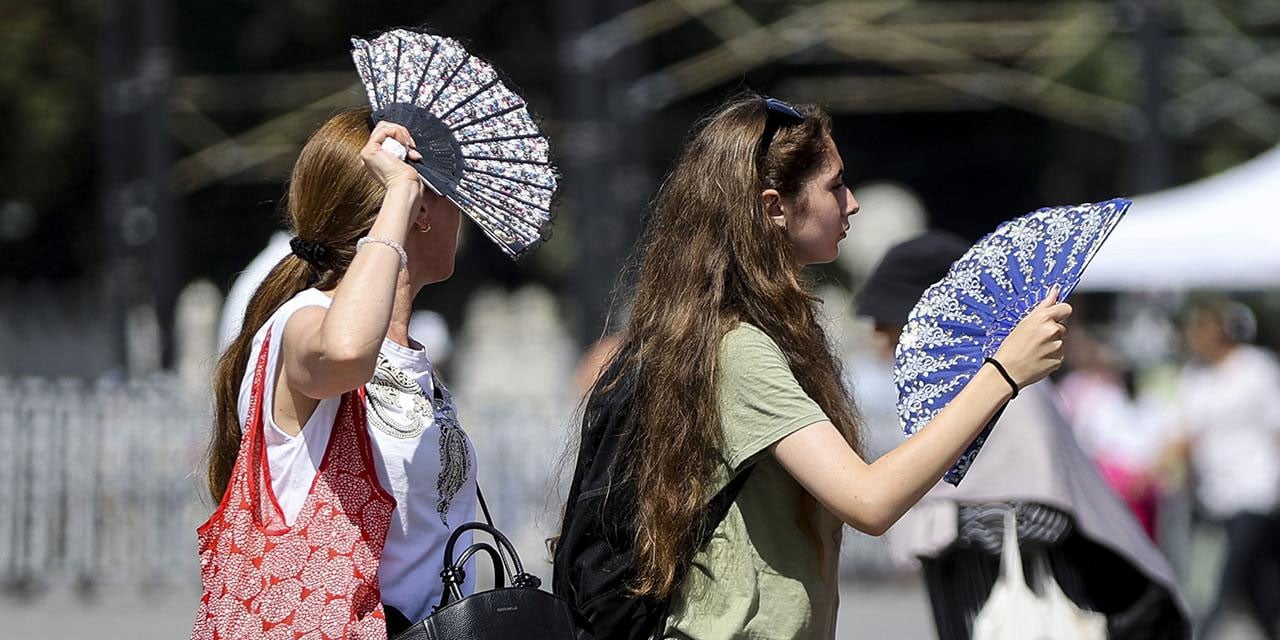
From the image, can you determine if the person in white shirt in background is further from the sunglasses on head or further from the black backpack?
the black backpack

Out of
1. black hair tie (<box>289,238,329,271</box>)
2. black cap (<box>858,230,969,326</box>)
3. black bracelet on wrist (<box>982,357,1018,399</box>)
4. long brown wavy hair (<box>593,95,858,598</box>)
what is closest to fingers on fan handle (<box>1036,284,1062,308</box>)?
black bracelet on wrist (<box>982,357,1018,399</box>)

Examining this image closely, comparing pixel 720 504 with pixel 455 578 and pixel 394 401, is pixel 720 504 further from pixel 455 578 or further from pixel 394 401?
pixel 394 401

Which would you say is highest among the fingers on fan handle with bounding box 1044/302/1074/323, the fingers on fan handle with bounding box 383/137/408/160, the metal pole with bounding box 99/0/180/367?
the metal pole with bounding box 99/0/180/367

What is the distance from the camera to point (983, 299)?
3100 mm

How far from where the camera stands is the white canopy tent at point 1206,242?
10180mm

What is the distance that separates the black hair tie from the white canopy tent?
306 inches

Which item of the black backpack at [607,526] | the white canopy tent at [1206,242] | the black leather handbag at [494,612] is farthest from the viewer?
the white canopy tent at [1206,242]

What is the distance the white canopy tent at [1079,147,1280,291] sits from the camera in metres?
10.2

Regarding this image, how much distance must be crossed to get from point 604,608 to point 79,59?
2316 cm

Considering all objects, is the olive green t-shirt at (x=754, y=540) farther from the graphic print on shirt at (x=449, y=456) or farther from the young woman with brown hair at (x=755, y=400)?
the graphic print on shirt at (x=449, y=456)

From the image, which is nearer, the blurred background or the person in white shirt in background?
the person in white shirt in background

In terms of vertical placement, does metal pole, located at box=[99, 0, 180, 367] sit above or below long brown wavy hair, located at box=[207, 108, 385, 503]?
above

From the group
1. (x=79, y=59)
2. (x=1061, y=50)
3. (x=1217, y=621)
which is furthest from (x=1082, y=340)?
(x=79, y=59)

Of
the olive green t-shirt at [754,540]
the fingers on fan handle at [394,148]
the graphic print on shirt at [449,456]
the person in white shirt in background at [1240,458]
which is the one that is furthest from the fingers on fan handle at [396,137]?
the person in white shirt in background at [1240,458]
